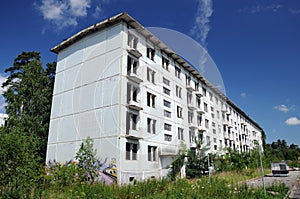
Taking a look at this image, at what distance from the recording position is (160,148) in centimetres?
1897

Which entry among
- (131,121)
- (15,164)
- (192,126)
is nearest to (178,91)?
(192,126)

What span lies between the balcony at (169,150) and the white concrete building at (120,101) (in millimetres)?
100

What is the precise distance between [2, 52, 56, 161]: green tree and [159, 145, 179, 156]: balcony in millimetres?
10652

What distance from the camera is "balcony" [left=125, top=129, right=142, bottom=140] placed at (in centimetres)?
1533

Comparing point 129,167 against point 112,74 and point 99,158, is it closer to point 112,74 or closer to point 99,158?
point 99,158

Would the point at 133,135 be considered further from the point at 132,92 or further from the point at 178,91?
the point at 178,91

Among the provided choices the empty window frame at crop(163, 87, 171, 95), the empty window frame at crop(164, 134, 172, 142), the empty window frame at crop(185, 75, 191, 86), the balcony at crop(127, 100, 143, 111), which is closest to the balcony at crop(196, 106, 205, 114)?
the empty window frame at crop(185, 75, 191, 86)

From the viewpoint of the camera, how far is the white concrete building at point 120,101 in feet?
50.9

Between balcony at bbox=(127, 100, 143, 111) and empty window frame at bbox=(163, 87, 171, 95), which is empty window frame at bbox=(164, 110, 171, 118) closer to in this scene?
empty window frame at bbox=(163, 87, 171, 95)

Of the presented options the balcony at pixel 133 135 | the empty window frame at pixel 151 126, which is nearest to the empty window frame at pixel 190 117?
the empty window frame at pixel 151 126

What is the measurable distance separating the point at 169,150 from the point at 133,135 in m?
5.60

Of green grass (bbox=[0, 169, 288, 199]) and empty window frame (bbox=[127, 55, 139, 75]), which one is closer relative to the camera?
green grass (bbox=[0, 169, 288, 199])

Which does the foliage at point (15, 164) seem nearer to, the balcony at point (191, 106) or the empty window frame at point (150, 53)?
the empty window frame at point (150, 53)

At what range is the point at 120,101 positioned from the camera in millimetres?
15516
